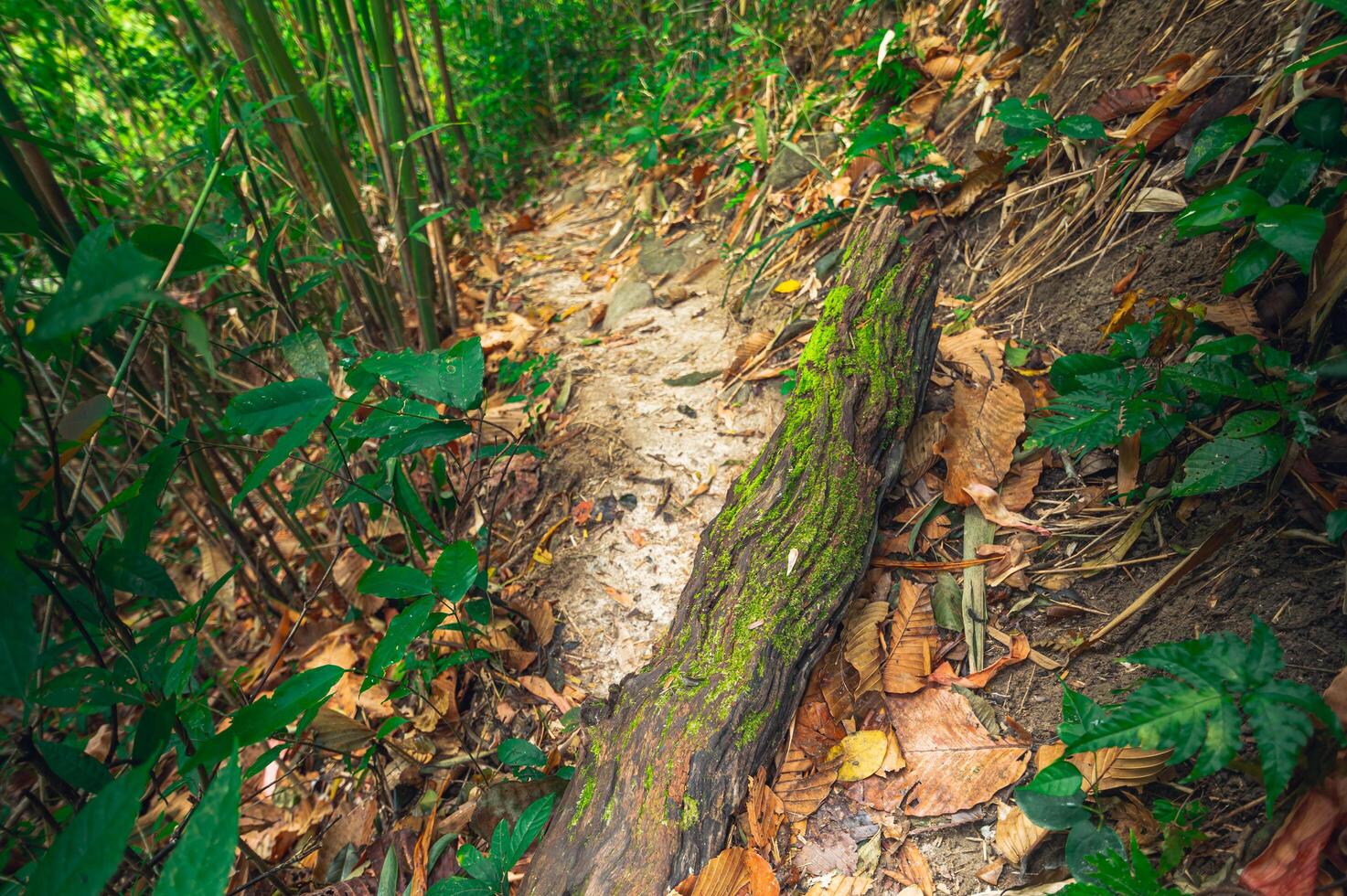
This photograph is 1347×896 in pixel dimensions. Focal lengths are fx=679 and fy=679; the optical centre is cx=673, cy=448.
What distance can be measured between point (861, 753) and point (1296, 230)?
1.21 m

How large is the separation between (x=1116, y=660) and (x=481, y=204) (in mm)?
4639

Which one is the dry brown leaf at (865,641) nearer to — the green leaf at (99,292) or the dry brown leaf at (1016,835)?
the dry brown leaf at (1016,835)

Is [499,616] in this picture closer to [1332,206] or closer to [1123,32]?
[1332,206]

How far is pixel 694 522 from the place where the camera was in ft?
6.73

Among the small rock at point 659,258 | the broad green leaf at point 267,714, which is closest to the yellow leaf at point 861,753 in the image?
the broad green leaf at point 267,714

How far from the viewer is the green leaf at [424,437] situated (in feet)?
4.25

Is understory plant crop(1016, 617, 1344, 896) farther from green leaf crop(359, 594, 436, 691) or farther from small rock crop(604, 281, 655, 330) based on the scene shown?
small rock crop(604, 281, 655, 330)

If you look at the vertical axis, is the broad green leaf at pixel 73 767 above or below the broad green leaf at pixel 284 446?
below

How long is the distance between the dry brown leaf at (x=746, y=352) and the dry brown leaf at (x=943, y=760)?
1.33 metres

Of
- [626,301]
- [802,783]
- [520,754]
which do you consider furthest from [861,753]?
[626,301]

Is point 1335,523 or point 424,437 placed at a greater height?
point 424,437

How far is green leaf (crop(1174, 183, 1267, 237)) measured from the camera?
3.93 ft

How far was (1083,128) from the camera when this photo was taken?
187 centimetres

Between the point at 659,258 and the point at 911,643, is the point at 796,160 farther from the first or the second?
the point at 911,643
